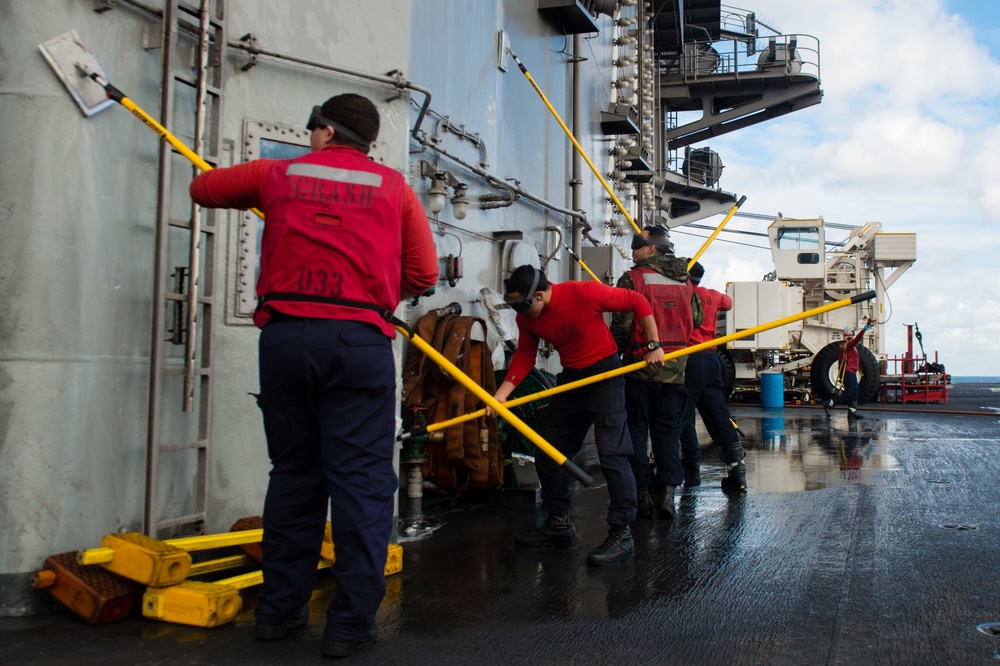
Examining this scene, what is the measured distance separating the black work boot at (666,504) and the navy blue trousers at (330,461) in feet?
9.99

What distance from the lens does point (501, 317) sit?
7.47 m

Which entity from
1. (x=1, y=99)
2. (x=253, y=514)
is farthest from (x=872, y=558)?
(x=1, y=99)

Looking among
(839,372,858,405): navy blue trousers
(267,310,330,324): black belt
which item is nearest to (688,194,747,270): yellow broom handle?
(267,310,330,324): black belt

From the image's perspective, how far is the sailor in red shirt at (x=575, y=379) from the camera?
4664mm

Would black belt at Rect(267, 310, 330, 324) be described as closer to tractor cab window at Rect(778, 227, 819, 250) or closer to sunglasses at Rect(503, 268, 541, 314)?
sunglasses at Rect(503, 268, 541, 314)

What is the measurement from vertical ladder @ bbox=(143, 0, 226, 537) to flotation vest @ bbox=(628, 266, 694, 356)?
10.2 ft

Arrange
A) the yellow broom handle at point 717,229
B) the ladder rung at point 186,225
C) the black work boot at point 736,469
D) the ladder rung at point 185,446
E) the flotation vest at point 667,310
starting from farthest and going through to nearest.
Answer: the yellow broom handle at point 717,229 < the black work boot at point 736,469 < the flotation vest at point 667,310 < the ladder rung at point 186,225 < the ladder rung at point 185,446

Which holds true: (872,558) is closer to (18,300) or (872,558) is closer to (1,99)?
(18,300)

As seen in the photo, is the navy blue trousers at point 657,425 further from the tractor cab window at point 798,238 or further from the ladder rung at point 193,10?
the tractor cab window at point 798,238

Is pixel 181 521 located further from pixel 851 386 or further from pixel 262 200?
pixel 851 386

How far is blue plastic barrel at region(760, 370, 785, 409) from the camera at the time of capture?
762 inches

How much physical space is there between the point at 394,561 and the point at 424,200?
11.1 feet

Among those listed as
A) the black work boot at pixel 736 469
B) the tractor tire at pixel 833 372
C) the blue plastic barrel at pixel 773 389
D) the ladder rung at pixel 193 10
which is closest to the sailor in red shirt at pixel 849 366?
the tractor tire at pixel 833 372

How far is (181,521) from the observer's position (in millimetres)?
3936
